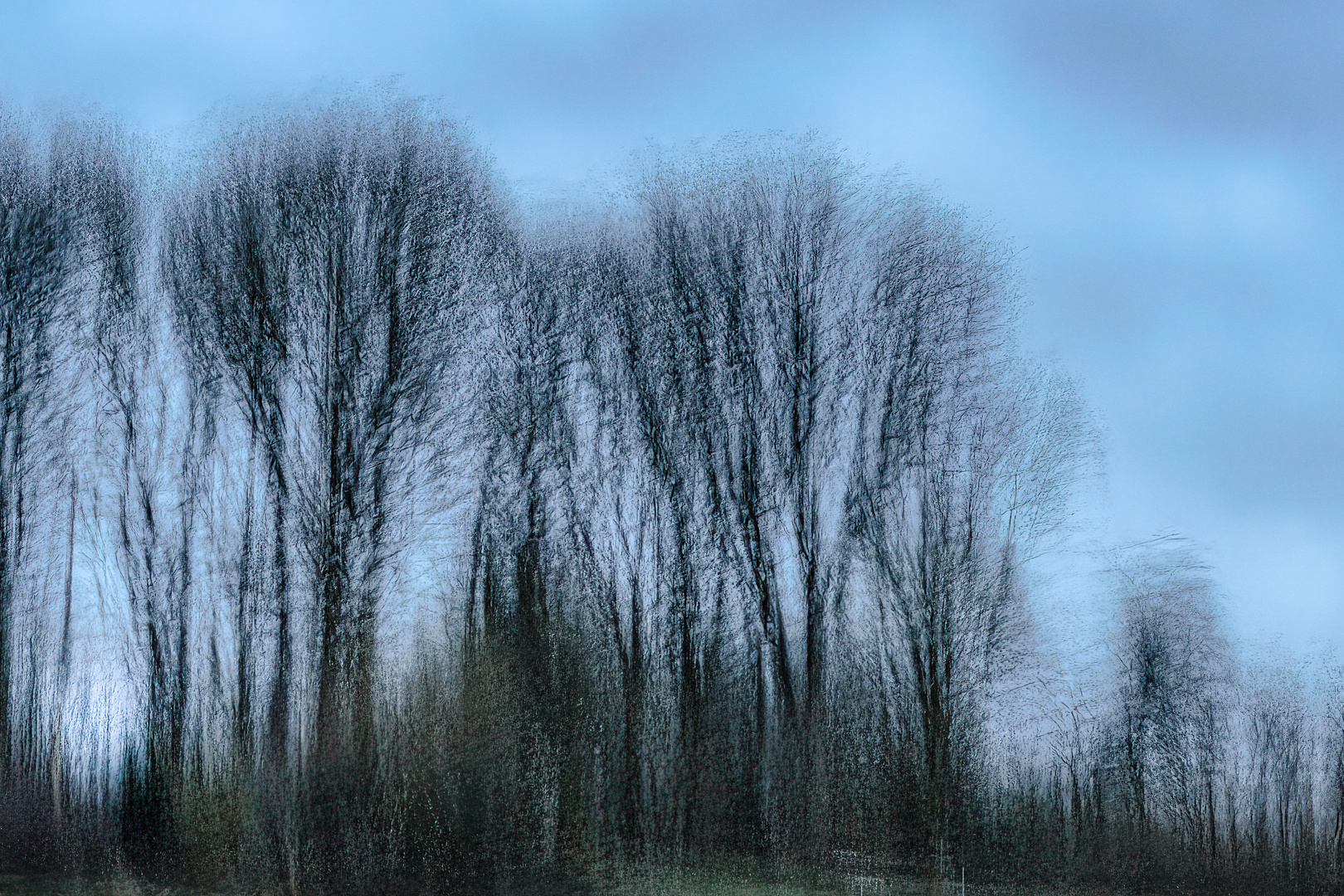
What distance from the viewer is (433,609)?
47.7 feet

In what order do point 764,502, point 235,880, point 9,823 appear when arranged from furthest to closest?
point 764,502
point 9,823
point 235,880

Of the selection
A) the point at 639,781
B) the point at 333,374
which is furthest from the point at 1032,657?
the point at 333,374

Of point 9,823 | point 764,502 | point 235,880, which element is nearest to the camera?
point 235,880

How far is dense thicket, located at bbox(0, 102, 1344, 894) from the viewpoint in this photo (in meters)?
13.6

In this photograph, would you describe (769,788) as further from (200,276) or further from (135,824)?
(200,276)

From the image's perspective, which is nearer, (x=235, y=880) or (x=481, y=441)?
(x=235, y=880)

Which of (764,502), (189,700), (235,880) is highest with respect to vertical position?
(764,502)

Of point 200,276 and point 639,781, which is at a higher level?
point 200,276

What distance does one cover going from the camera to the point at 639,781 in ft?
45.9

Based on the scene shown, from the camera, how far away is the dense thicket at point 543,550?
13.6m

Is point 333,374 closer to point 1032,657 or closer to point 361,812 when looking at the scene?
point 361,812

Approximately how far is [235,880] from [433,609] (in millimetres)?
3621

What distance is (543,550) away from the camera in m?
15.3

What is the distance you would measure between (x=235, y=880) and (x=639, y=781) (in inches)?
176
